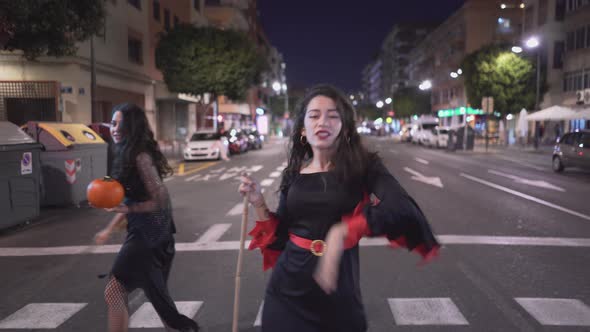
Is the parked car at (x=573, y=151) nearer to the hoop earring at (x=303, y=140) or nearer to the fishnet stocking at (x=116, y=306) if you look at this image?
the hoop earring at (x=303, y=140)

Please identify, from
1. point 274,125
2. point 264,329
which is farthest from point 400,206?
point 274,125

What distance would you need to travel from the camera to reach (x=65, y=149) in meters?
10.6

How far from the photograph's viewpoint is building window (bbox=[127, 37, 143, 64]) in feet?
91.3

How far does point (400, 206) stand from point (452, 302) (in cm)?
291

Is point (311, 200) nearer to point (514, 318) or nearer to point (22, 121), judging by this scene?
point (514, 318)

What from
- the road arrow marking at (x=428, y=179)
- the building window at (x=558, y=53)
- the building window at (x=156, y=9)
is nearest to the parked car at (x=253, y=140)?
the building window at (x=156, y=9)

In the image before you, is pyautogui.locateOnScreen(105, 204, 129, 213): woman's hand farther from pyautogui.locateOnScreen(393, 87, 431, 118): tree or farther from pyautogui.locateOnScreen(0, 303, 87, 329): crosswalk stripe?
pyautogui.locateOnScreen(393, 87, 431, 118): tree

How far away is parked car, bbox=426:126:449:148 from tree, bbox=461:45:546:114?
456 cm

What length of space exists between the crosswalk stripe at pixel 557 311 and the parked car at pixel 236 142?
22.0 metres

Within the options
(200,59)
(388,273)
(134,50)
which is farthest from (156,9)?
(388,273)

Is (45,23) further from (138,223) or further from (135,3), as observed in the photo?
(135,3)

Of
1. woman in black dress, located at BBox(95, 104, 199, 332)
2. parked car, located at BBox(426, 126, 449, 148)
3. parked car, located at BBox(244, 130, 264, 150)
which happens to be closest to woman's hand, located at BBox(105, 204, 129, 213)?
woman in black dress, located at BBox(95, 104, 199, 332)

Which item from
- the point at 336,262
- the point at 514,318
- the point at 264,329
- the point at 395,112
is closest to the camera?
the point at 336,262

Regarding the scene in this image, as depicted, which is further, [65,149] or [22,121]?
[22,121]
